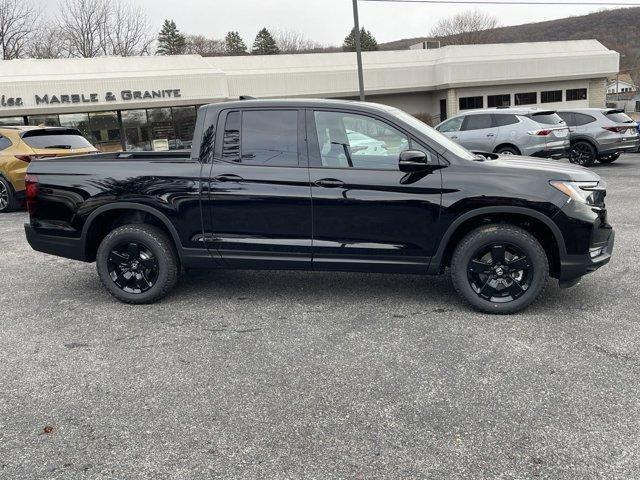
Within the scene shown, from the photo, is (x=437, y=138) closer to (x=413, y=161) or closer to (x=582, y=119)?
(x=413, y=161)

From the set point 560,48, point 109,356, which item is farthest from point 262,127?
point 560,48

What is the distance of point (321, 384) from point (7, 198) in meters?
9.22

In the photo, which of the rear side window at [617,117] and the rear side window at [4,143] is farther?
the rear side window at [617,117]

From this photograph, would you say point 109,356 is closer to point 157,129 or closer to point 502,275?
point 502,275

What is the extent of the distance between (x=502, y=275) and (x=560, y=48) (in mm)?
35555

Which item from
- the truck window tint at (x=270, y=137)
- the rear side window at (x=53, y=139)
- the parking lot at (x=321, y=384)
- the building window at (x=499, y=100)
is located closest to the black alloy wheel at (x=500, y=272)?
the parking lot at (x=321, y=384)

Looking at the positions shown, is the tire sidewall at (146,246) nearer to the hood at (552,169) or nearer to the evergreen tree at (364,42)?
the hood at (552,169)

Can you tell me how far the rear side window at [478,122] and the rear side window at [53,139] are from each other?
362 inches

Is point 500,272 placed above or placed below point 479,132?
below

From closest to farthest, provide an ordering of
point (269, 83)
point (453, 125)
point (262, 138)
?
point (262, 138)
point (453, 125)
point (269, 83)

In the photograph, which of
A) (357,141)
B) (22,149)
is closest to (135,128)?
(22,149)

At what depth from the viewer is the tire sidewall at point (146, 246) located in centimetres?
492

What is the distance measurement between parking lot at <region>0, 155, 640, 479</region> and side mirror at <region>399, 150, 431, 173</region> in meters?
1.20

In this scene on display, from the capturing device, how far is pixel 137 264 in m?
5.03
